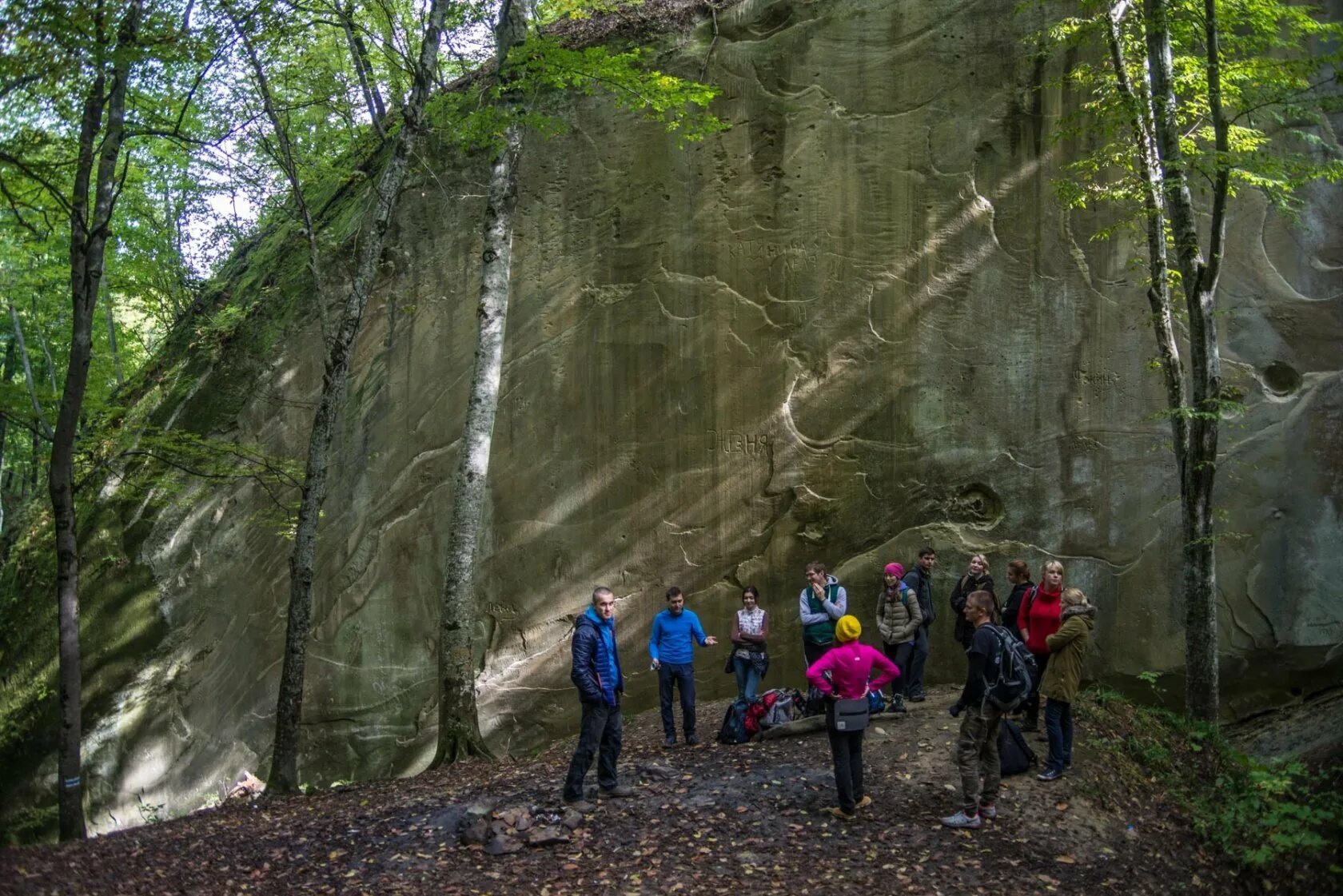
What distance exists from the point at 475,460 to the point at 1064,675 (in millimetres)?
5670

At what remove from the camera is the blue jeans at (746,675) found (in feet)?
30.1

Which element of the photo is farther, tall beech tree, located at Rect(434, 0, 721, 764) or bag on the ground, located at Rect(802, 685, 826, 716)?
tall beech tree, located at Rect(434, 0, 721, 764)

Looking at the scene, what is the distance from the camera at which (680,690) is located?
29.1 feet

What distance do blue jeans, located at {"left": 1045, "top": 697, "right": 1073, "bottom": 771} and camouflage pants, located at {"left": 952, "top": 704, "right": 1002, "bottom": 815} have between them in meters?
0.83

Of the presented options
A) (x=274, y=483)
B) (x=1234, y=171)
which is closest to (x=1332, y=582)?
(x=1234, y=171)

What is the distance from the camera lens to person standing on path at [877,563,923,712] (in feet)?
29.8

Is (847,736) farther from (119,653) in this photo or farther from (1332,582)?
(119,653)

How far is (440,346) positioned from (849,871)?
8669 mm

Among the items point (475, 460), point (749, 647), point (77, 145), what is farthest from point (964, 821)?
point (77, 145)

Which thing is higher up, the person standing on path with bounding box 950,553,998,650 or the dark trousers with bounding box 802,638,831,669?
the person standing on path with bounding box 950,553,998,650

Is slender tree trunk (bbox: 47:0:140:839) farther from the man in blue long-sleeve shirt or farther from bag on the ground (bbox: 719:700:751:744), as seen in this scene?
bag on the ground (bbox: 719:700:751:744)

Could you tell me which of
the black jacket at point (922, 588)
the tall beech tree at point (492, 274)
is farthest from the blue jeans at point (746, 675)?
the tall beech tree at point (492, 274)

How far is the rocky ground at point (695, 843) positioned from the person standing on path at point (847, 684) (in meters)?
0.19

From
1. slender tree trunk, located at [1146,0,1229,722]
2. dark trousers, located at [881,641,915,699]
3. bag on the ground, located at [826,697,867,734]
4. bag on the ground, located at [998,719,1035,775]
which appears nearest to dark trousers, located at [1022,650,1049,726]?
bag on the ground, located at [998,719,1035,775]
